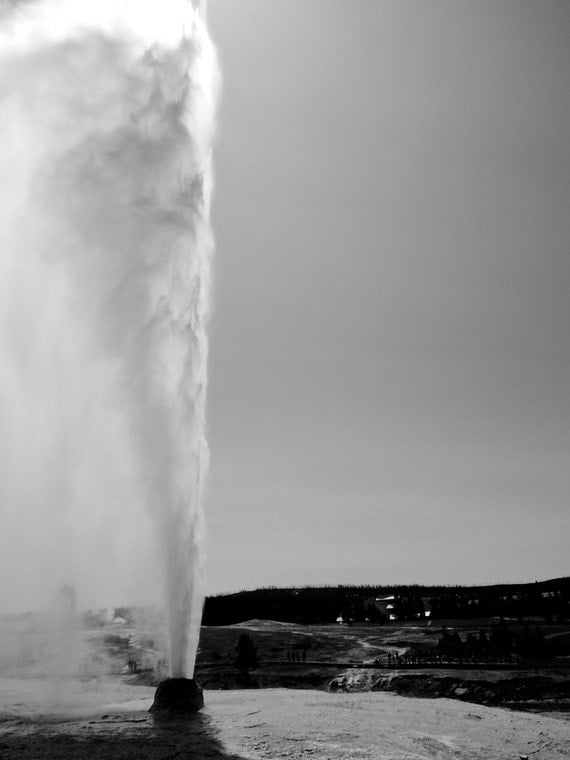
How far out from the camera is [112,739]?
17938mm

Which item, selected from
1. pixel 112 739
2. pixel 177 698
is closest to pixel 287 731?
pixel 112 739

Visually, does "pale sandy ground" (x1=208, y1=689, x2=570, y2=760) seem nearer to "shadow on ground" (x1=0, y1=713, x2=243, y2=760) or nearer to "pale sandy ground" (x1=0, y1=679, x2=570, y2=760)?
"pale sandy ground" (x1=0, y1=679, x2=570, y2=760)

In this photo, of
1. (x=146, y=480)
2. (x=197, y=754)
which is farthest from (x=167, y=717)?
(x=146, y=480)

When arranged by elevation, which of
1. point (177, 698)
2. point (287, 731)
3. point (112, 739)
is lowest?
point (287, 731)

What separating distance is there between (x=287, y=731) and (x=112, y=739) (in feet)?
16.6

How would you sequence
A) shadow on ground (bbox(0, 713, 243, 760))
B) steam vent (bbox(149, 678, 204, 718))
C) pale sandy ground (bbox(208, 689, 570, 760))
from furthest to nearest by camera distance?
steam vent (bbox(149, 678, 204, 718))
pale sandy ground (bbox(208, 689, 570, 760))
shadow on ground (bbox(0, 713, 243, 760))

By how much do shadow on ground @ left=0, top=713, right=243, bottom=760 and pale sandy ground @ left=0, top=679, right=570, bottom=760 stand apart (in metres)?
0.03

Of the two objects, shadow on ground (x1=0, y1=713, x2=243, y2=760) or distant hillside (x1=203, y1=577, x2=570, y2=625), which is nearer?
shadow on ground (x1=0, y1=713, x2=243, y2=760)

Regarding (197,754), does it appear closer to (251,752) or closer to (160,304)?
(251,752)

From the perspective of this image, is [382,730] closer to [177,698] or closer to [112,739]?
[177,698]

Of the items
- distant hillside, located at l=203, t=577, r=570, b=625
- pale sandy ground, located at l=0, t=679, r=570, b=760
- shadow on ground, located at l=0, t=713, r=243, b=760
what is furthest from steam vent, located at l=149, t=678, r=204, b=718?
distant hillside, located at l=203, t=577, r=570, b=625

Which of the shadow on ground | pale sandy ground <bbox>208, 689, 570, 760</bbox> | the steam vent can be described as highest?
the steam vent

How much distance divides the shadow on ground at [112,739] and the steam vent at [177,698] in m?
0.82

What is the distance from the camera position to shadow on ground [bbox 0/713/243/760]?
1596cm
